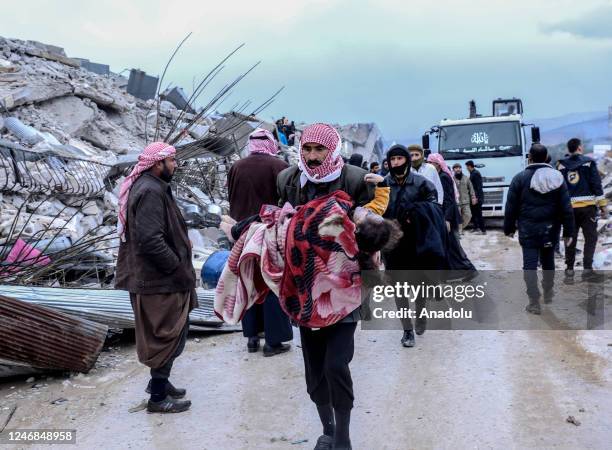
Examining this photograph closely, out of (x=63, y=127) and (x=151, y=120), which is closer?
(x=63, y=127)

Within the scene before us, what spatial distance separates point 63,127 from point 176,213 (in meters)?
9.37

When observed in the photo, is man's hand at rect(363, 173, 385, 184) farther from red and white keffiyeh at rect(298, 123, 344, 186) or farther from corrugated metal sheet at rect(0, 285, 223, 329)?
corrugated metal sheet at rect(0, 285, 223, 329)

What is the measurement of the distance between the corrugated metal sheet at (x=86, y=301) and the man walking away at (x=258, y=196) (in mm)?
1001

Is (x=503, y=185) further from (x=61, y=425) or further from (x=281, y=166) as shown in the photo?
(x=61, y=425)

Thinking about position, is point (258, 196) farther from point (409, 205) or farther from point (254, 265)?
point (254, 265)

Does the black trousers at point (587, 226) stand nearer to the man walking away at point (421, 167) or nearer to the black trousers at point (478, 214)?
the man walking away at point (421, 167)

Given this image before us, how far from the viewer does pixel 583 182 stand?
7434mm

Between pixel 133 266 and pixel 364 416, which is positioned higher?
pixel 133 266

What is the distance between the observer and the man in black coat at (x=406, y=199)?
17.2 feet

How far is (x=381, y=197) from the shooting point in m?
3.26

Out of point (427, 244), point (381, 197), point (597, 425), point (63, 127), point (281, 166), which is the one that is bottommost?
point (597, 425)

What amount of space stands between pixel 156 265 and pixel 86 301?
1.47 m

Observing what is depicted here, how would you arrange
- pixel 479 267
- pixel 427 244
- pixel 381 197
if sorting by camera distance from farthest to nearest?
1. pixel 479 267
2. pixel 427 244
3. pixel 381 197

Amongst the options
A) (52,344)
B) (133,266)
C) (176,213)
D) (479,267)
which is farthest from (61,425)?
(479,267)
